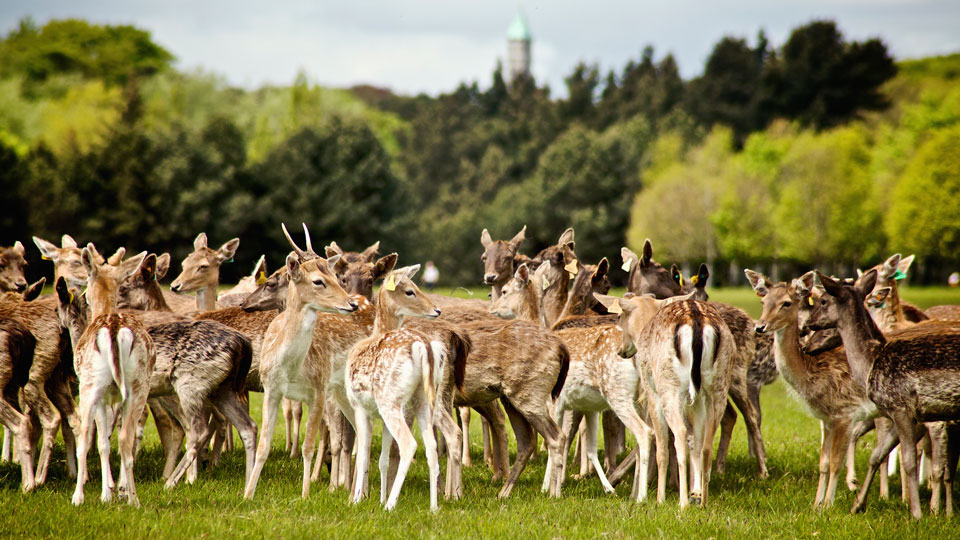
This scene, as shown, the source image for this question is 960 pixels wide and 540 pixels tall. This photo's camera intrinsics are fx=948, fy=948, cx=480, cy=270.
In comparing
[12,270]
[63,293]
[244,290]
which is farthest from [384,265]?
[12,270]

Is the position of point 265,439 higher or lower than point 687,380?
lower

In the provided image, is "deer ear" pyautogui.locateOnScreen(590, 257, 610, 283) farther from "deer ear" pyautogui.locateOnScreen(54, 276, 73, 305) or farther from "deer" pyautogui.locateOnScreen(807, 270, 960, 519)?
"deer ear" pyautogui.locateOnScreen(54, 276, 73, 305)

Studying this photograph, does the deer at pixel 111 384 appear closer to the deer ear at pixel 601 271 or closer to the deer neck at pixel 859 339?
the deer ear at pixel 601 271

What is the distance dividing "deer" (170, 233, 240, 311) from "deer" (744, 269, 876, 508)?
20.3ft

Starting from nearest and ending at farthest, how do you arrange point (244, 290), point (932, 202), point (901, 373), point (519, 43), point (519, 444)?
point (901, 373), point (519, 444), point (244, 290), point (932, 202), point (519, 43)

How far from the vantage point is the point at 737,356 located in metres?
9.45

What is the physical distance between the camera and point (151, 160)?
131 ft

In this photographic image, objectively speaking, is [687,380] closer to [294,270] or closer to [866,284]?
[866,284]

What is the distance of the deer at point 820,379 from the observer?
800 centimetres

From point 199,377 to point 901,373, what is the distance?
571cm

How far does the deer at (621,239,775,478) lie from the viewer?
30.9 ft

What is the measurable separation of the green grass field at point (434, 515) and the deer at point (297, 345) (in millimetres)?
484

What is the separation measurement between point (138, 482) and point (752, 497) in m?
5.30

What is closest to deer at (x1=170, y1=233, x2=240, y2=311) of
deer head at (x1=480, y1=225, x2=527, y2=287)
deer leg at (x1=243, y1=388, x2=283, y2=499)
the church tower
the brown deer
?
deer head at (x1=480, y1=225, x2=527, y2=287)
